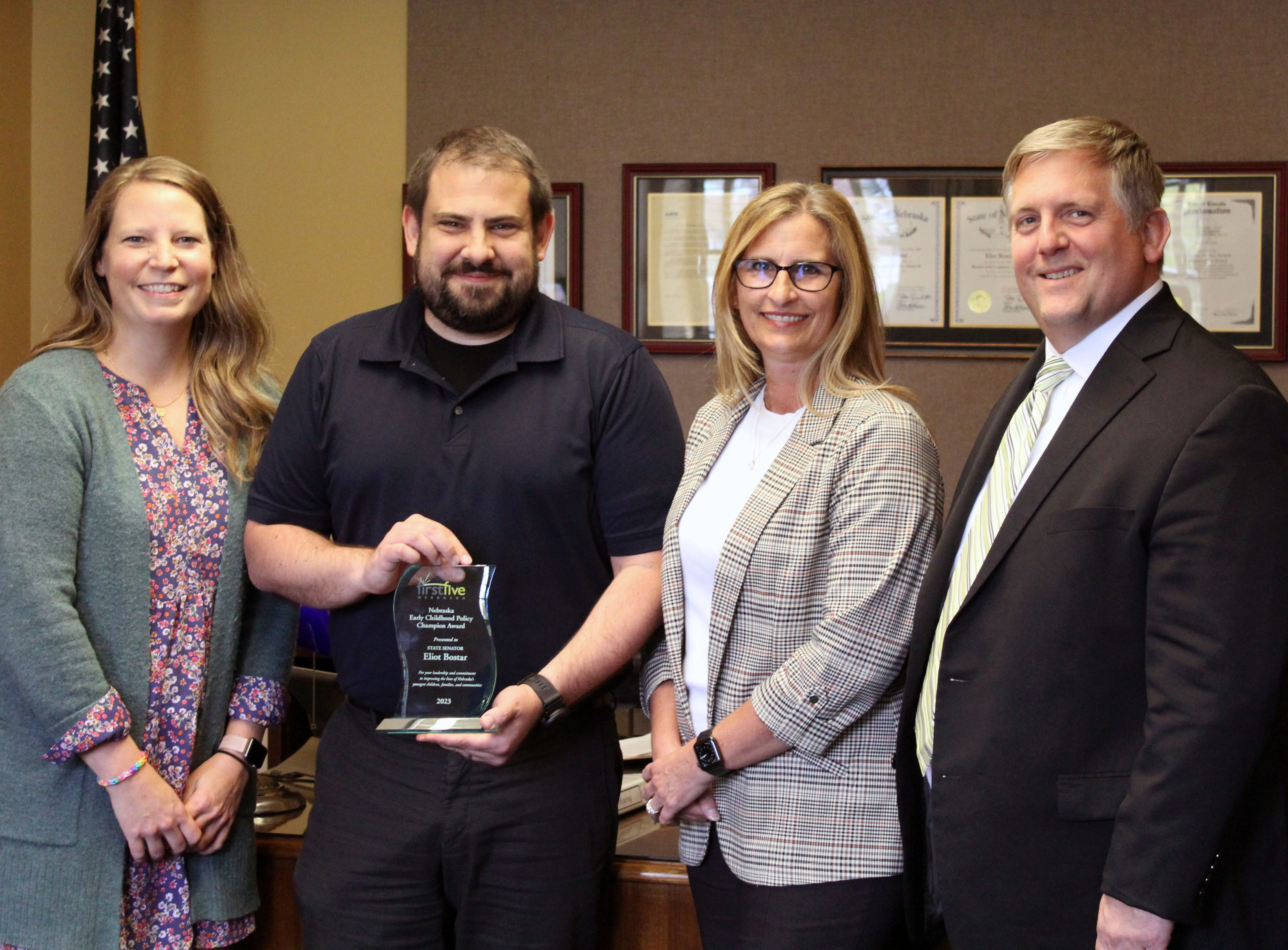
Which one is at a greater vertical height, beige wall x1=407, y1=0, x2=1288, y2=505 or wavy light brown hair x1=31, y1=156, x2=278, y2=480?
beige wall x1=407, y1=0, x2=1288, y2=505

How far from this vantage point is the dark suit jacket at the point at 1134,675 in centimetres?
125

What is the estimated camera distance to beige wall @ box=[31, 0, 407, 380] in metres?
4.03

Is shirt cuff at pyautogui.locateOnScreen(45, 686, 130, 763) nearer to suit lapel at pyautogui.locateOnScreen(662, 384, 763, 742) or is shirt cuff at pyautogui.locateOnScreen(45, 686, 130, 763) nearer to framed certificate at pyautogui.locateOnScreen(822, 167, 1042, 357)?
suit lapel at pyautogui.locateOnScreen(662, 384, 763, 742)

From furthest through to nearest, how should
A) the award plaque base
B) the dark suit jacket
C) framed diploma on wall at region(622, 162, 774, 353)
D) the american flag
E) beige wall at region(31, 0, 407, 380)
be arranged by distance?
beige wall at region(31, 0, 407, 380), framed diploma on wall at region(622, 162, 774, 353), the american flag, the award plaque base, the dark suit jacket

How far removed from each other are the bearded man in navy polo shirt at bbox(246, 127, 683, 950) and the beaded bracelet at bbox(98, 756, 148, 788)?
0.27 metres

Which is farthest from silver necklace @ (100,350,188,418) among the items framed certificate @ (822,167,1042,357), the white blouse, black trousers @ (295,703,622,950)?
framed certificate @ (822,167,1042,357)

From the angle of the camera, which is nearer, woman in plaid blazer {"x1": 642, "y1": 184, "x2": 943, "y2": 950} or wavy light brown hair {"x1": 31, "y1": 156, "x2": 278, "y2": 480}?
woman in plaid blazer {"x1": 642, "y1": 184, "x2": 943, "y2": 950}

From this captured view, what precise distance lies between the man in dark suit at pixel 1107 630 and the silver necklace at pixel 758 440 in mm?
303

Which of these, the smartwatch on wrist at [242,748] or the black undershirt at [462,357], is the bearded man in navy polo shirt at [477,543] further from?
the smartwatch on wrist at [242,748]

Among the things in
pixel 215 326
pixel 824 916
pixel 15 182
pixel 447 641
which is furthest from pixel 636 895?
pixel 15 182

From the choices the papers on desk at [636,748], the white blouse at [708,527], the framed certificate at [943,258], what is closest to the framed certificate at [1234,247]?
the framed certificate at [943,258]

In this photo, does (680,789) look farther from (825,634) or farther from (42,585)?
(42,585)

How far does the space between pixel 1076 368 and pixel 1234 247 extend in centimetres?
270

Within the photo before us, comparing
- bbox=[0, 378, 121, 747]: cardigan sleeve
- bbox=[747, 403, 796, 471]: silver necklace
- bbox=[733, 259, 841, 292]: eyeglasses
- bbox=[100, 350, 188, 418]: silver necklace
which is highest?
bbox=[733, 259, 841, 292]: eyeglasses
